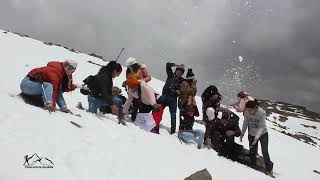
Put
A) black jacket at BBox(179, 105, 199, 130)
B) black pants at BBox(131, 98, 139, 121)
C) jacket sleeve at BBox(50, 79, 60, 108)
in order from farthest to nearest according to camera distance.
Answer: black jacket at BBox(179, 105, 199, 130) → black pants at BBox(131, 98, 139, 121) → jacket sleeve at BBox(50, 79, 60, 108)

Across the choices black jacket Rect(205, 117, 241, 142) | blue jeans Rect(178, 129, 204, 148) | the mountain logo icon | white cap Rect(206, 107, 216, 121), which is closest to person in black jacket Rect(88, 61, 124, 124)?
blue jeans Rect(178, 129, 204, 148)

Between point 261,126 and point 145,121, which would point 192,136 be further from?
point 261,126

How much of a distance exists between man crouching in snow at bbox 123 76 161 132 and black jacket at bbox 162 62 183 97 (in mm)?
1260

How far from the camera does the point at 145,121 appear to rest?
40.6 ft

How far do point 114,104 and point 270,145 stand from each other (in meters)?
13.0

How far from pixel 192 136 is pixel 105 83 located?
11.1ft

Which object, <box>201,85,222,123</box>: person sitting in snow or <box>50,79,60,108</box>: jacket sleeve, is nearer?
<box>50,79,60,108</box>: jacket sleeve

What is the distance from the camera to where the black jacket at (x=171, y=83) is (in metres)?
13.6

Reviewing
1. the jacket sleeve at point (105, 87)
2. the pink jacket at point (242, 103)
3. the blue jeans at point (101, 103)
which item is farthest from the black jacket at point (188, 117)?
the jacket sleeve at point (105, 87)

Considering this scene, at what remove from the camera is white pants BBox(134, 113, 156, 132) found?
12.3m

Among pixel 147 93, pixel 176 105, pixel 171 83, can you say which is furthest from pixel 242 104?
pixel 147 93

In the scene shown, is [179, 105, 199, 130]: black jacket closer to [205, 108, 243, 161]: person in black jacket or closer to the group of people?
the group of people

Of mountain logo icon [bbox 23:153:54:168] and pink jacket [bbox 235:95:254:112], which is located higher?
mountain logo icon [bbox 23:153:54:168]

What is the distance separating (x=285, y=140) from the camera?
999 inches
